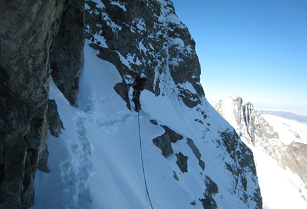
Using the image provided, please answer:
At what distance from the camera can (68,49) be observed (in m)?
8.05

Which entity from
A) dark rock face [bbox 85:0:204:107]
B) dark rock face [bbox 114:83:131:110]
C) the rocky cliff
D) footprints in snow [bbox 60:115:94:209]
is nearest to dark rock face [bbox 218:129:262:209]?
the rocky cliff

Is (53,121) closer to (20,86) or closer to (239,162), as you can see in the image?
(20,86)

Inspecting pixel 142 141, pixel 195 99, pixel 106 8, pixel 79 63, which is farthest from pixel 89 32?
pixel 195 99

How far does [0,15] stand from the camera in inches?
108

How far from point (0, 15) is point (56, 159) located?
353 cm

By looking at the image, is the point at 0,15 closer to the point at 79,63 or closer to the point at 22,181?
the point at 22,181

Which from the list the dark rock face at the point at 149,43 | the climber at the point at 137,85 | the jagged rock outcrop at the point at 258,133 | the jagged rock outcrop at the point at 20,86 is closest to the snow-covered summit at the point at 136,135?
the dark rock face at the point at 149,43

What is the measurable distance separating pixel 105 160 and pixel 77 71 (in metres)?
4.64

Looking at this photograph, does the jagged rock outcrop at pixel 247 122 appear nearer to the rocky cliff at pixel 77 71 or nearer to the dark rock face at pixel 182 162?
the rocky cliff at pixel 77 71

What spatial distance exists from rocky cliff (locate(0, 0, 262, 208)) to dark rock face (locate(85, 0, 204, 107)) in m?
0.10

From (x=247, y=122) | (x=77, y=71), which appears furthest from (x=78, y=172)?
(x=247, y=122)

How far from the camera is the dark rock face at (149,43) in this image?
52.2ft

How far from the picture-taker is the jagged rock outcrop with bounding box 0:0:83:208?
2830 millimetres

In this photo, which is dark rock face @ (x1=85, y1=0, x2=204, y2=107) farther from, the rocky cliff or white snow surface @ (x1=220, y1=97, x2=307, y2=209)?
white snow surface @ (x1=220, y1=97, x2=307, y2=209)
